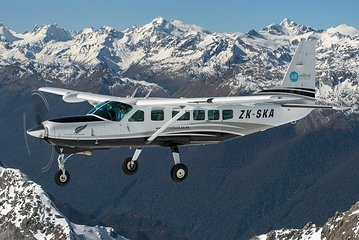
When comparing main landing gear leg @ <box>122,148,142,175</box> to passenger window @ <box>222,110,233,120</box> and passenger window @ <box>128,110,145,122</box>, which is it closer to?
passenger window @ <box>128,110,145,122</box>

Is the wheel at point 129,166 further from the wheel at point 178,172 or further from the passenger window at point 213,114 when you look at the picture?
the passenger window at point 213,114

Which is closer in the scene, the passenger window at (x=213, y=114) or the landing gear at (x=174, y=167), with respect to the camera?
the landing gear at (x=174, y=167)

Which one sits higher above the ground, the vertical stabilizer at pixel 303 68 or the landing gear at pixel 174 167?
the vertical stabilizer at pixel 303 68

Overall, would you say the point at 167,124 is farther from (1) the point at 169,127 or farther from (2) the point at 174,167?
(2) the point at 174,167

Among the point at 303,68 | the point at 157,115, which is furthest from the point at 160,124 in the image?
the point at 303,68

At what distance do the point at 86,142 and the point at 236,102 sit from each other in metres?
13.1

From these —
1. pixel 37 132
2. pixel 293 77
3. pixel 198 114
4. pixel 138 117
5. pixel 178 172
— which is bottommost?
pixel 178 172

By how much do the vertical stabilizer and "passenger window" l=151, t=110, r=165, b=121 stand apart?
1706 centimetres

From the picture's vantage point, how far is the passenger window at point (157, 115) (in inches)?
2322

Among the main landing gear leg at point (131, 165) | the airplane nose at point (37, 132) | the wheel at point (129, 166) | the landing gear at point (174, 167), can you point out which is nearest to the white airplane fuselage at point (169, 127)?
the airplane nose at point (37, 132)

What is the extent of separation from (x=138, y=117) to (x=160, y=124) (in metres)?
2.11

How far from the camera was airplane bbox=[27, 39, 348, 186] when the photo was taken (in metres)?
56.3

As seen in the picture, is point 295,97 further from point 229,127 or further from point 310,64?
point 229,127

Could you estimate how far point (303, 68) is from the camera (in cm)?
7056
